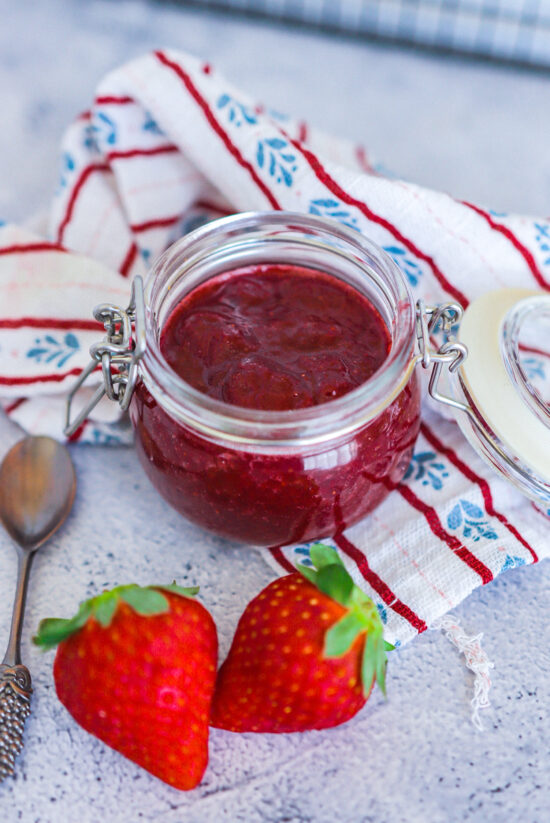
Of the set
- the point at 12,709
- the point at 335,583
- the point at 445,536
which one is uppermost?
the point at 335,583

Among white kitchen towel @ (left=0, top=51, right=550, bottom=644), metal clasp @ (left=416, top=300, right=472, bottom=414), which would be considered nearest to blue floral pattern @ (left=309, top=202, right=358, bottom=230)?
white kitchen towel @ (left=0, top=51, right=550, bottom=644)

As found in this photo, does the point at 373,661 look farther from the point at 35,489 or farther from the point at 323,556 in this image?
the point at 35,489

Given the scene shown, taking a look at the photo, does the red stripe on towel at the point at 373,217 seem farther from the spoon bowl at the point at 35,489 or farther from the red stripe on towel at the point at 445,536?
the spoon bowl at the point at 35,489

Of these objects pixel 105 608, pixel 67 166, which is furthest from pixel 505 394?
pixel 67 166

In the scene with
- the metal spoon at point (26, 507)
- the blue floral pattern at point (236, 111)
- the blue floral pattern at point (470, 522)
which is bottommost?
the metal spoon at point (26, 507)

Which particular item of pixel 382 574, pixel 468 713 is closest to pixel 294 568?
pixel 382 574

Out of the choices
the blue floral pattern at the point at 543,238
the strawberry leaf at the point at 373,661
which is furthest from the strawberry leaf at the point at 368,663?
the blue floral pattern at the point at 543,238

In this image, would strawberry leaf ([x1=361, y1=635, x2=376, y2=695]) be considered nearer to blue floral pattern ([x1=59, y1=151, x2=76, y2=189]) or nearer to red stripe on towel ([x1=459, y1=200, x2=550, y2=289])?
red stripe on towel ([x1=459, y1=200, x2=550, y2=289])
